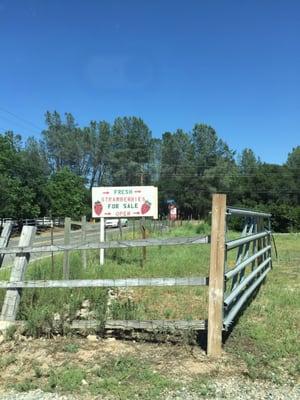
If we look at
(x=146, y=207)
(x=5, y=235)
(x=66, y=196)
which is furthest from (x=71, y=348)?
(x=66, y=196)

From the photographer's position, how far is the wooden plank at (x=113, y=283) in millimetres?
5426

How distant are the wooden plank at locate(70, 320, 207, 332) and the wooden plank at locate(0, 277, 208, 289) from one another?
468 mm

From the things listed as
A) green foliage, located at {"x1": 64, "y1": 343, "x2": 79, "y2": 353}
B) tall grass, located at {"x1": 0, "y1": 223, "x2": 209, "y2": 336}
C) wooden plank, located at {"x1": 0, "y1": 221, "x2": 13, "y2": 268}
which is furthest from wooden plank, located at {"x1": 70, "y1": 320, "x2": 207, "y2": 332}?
wooden plank, located at {"x1": 0, "y1": 221, "x2": 13, "y2": 268}

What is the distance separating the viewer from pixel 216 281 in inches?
207

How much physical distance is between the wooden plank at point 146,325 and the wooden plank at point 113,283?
468 mm

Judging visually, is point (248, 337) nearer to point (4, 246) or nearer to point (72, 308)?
point (72, 308)

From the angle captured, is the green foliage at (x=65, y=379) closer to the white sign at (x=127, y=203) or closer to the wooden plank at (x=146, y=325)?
the wooden plank at (x=146, y=325)

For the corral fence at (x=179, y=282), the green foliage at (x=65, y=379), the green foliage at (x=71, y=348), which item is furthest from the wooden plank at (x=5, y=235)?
the green foliage at (x=65, y=379)

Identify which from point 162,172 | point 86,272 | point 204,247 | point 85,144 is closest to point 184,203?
point 162,172

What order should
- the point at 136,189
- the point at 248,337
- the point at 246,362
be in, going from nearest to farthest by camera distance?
1. the point at 246,362
2. the point at 248,337
3. the point at 136,189

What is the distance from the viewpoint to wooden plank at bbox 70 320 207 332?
555 centimetres

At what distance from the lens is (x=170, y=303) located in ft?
25.0

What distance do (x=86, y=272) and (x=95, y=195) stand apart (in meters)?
6.06

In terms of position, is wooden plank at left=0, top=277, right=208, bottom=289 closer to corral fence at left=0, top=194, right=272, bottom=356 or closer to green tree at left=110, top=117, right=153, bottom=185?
corral fence at left=0, top=194, right=272, bottom=356
